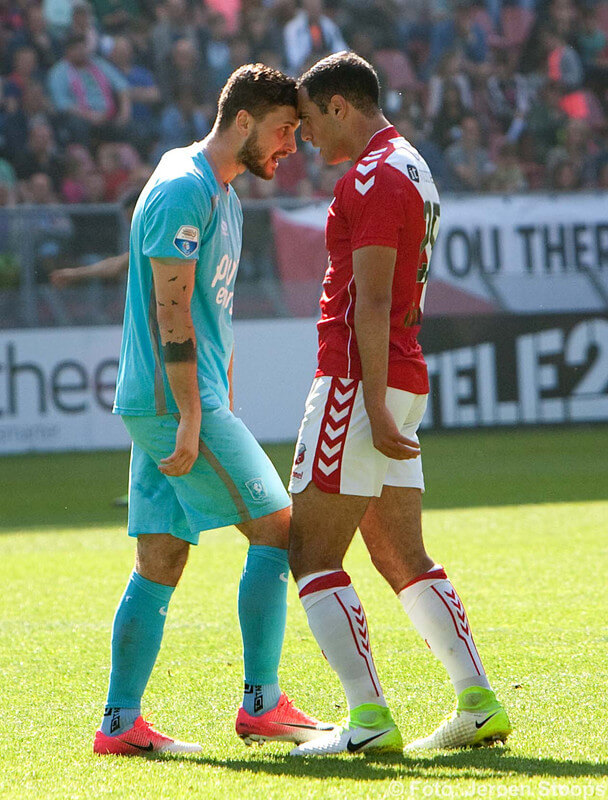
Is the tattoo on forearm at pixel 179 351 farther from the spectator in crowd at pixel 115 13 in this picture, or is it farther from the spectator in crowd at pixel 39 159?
the spectator in crowd at pixel 115 13

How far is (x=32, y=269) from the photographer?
41.7 feet

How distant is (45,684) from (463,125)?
14.0 meters

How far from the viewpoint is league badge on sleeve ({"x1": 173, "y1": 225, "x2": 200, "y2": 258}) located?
3.29m

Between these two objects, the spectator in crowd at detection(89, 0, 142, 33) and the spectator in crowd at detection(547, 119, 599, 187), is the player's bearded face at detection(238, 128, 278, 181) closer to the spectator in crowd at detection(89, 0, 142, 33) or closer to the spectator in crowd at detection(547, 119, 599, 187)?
the spectator in crowd at detection(547, 119, 599, 187)

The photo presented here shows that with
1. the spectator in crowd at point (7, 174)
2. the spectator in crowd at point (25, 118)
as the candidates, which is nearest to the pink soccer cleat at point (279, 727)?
the spectator in crowd at point (7, 174)

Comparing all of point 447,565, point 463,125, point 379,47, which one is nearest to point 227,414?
point 447,565

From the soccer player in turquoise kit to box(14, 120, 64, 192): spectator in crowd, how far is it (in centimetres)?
1240

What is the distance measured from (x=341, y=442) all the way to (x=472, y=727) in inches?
35.5

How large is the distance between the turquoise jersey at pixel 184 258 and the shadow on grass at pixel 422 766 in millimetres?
1032

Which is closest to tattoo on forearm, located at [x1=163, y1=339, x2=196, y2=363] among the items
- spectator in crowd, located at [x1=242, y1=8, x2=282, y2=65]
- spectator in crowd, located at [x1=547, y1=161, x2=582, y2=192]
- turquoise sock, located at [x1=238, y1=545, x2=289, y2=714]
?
turquoise sock, located at [x1=238, y1=545, x2=289, y2=714]

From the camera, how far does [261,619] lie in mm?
3488

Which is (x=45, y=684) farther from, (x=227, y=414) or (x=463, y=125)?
(x=463, y=125)

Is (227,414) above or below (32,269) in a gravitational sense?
above

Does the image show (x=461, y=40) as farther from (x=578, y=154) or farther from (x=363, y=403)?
(x=363, y=403)
